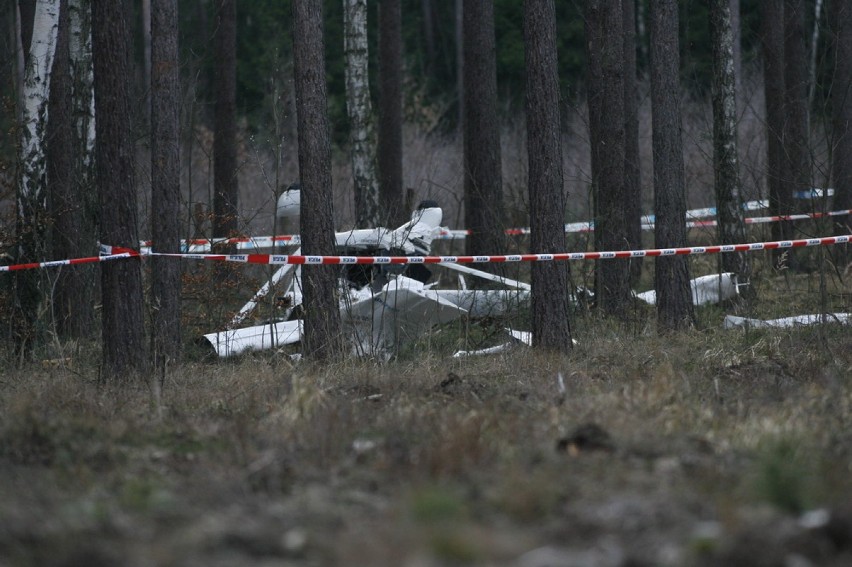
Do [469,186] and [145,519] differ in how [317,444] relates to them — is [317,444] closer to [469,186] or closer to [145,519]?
[145,519]

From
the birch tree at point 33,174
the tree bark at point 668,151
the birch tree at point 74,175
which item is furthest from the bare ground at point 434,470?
the birch tree at point 74,175

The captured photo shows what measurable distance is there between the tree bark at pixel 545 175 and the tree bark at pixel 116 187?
3.74 m

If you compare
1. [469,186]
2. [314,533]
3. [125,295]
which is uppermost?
[469,186]

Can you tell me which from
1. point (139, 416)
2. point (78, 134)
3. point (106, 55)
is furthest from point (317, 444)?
point (78, 134)

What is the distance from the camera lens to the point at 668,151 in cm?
1238

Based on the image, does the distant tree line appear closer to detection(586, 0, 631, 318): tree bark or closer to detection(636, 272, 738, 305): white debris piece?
detection(586, 0, 631, 318): tree bark

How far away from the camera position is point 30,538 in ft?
13.4

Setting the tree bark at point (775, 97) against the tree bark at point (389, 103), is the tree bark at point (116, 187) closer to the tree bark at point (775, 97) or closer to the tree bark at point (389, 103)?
the tree bark at point (389, 103)

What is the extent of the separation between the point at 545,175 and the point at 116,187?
3.97m

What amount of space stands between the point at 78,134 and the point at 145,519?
10.2 m

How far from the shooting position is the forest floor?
157 inches

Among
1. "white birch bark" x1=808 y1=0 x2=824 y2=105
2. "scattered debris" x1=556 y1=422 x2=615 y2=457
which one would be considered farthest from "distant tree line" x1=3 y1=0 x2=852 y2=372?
"scattered debris" x1=556 y1=422 x2=615 y2=457

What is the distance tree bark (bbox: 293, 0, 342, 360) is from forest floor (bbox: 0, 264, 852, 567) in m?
1.21

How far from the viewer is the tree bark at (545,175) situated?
10.1 m
